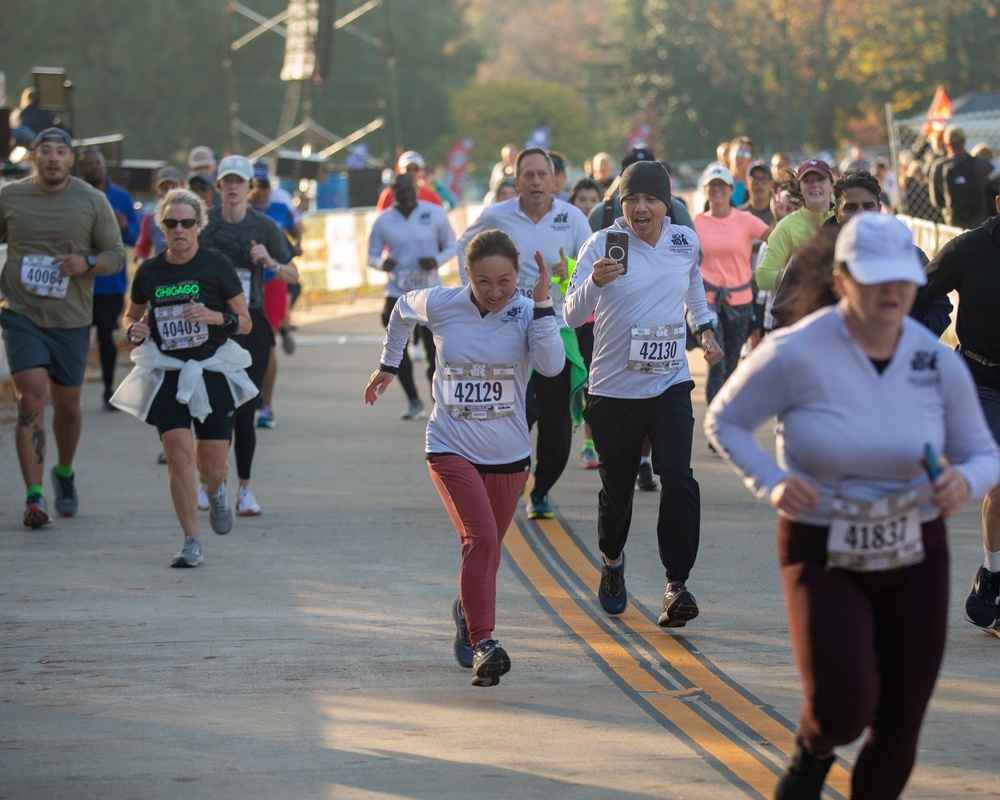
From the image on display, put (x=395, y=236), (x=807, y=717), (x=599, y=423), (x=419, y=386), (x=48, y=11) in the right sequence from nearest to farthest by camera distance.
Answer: (x=807, y=717) < (x=599, y=423) < (x=395, y=236) < (x=419, y=386) < (x=48, y=11)

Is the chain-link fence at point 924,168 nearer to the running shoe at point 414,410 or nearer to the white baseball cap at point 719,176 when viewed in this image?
the white baseball cap at point 719,176

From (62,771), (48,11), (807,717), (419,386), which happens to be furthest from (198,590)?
(48,11)

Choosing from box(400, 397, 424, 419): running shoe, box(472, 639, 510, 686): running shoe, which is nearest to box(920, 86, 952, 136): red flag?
box(400, 397, 424, 419): running shoe

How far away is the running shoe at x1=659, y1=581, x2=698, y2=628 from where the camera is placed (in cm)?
694

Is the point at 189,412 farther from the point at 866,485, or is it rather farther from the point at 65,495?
the point at 866,485

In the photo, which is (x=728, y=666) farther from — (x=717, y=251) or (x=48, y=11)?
(x=48, y=11)

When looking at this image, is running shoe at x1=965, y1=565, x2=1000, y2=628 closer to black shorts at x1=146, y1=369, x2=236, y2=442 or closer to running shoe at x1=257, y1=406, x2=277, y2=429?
black shorts at x1=146, y1=369, x2=236, y2=442

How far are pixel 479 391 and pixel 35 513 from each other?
419 centimetres

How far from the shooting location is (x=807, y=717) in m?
4.11

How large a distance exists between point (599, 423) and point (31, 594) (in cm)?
298

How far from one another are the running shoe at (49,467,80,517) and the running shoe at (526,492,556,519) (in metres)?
2.86

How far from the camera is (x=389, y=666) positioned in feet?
21.3

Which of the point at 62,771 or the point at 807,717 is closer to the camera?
the point at 807,717

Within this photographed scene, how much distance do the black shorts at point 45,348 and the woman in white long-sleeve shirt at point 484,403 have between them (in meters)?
3.81
